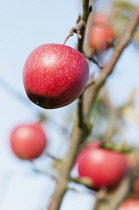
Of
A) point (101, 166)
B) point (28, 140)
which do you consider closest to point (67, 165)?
point (101, 166)

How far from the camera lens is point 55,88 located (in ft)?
2.95

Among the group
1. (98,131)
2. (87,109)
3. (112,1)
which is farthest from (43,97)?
(112,1)

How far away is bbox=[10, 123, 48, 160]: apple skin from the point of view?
2.60 m

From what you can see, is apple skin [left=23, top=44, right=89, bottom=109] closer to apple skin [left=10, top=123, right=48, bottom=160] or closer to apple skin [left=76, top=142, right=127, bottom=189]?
apple skin [left=76, top=142, right=127, bottom=189]

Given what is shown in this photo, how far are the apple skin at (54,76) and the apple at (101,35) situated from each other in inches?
43.8

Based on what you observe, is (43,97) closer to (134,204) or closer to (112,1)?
(134,204)

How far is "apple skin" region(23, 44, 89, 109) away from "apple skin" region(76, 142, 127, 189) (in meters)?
1.27

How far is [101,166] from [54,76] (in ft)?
4.78

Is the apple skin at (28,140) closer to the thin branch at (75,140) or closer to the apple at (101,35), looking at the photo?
the apple at (101,35)

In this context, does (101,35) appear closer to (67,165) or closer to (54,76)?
(67,165)

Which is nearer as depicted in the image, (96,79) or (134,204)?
(96,79)

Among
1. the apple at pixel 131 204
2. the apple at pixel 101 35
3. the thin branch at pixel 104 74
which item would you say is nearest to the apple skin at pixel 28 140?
the apple at pixel 131 204

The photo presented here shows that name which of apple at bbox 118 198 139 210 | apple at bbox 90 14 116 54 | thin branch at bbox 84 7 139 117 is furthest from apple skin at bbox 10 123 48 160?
thin branch at bbox 84 7 139 117

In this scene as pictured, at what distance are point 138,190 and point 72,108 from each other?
740 millimetres
